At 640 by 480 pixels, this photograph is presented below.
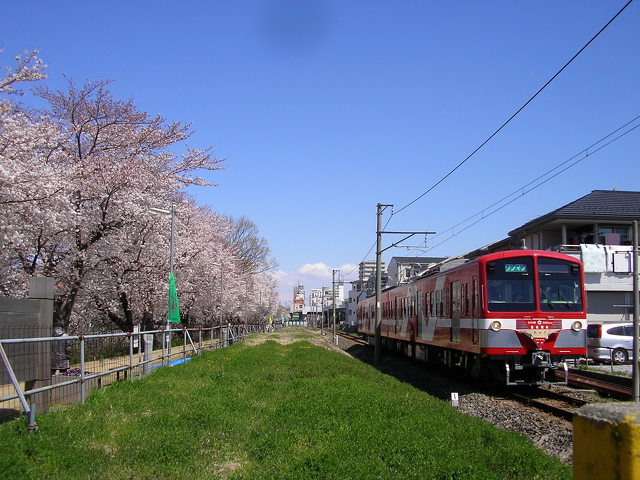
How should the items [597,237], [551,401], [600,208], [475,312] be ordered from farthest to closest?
[600,208]
[597,237]
[475,312]
[551,401]

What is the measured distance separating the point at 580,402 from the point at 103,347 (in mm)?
9513

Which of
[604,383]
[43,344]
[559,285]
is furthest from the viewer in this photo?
[604,383]

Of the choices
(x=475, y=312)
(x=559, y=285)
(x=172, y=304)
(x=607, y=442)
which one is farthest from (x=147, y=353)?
(x=607, y=442)

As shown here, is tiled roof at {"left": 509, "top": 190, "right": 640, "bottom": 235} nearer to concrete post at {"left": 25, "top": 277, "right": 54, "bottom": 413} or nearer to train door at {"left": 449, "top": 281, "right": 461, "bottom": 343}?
train door at {"left": 449, "top": 281, "right": 461, "bottom": 343}

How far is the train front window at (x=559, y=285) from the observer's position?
1412 centimetres

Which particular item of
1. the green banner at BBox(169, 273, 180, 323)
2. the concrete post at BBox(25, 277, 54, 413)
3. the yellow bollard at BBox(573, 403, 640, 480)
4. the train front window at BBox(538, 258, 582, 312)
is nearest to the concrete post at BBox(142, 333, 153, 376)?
the green banner at BBox(169, 273, 180, 323)

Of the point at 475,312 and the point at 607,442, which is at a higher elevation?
the point at 475,312

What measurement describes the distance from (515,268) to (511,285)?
0.45m

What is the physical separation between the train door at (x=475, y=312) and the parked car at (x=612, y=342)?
10874mm

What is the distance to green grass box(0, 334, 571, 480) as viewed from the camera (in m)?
5.62

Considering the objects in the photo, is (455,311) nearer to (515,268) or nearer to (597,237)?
(515,268)

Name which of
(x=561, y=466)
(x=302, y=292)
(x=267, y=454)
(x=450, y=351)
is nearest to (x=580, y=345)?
(x=450, y=351)

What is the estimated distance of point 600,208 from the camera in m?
36.8

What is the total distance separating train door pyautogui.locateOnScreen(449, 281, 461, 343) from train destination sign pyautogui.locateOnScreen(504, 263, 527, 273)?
2.12 metres
